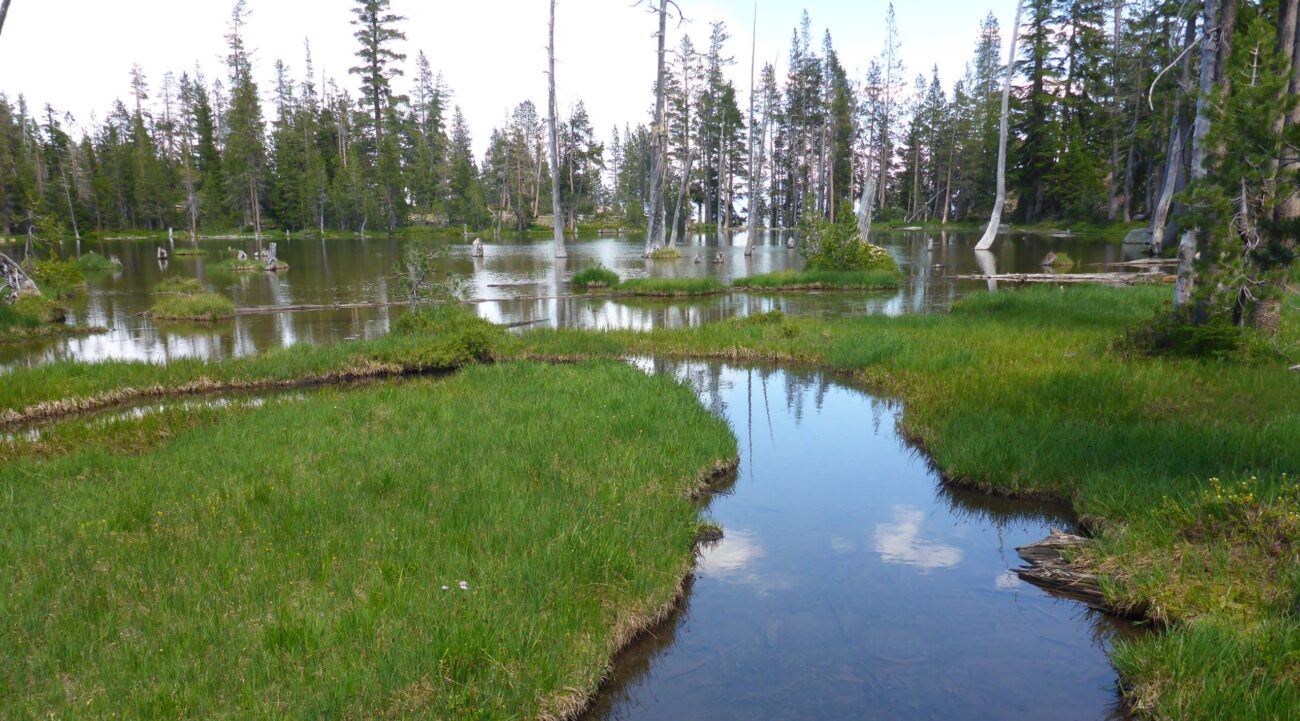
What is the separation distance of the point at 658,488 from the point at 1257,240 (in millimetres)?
6346

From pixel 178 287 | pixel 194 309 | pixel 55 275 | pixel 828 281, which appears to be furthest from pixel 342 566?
pixel 178 287

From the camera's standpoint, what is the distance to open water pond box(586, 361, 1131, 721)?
5480mm

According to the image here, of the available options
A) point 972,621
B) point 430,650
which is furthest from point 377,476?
point 972,621

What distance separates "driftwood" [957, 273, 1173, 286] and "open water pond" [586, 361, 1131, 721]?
75.4ft

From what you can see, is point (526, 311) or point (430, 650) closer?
point (430, 650)

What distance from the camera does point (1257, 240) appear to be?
23.5 ft

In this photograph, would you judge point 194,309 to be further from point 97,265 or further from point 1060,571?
point 1060,571

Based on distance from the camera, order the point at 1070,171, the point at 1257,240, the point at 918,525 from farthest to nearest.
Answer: the point at 1070,171, the point at 918,525, the point at 1257,240

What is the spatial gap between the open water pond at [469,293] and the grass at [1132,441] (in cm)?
641

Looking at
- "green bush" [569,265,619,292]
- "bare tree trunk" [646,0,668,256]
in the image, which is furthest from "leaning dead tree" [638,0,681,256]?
"green bush" [569,265,619,292]

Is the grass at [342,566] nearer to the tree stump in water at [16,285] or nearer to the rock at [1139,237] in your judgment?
the tree stump in water at [16,285]

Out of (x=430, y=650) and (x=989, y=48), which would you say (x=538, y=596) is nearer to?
(x=430, y=650)

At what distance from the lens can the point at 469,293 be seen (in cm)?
3056

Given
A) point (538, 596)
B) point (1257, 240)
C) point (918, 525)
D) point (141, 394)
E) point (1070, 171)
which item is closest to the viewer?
point (538, 596)
